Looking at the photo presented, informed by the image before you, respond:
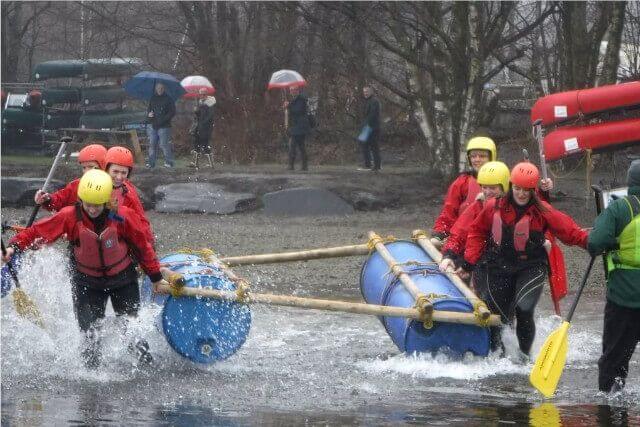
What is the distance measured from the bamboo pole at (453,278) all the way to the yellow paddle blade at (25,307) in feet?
10.3

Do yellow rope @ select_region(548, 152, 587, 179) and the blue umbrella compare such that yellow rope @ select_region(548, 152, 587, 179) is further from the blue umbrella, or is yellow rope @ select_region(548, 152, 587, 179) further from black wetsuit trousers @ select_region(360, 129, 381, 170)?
the blue umbrella

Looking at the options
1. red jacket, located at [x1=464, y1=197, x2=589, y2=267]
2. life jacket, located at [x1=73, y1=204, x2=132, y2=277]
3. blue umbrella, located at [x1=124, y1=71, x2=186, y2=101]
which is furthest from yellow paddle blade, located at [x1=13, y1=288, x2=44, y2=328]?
blue umbrella, located at [x1=124, y1=71, x2=186, y2=101]

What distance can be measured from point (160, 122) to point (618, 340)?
17306 mm

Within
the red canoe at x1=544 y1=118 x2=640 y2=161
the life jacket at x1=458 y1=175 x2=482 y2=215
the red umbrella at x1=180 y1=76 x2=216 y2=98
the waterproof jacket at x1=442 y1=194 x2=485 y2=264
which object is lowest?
the waterproof jacket at x1=442 y1=194 x2=485 y2=264

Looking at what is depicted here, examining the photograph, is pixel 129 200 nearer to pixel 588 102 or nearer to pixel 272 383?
pixel 272 383

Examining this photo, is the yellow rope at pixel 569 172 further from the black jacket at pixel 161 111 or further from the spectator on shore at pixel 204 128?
the black jacket at pixel 161 111

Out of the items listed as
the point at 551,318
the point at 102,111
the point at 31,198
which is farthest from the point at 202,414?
the point at 102,111

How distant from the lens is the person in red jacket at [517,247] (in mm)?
8836

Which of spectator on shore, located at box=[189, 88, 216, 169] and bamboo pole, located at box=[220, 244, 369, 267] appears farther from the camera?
spectator on shore, located at box=[189, 88, 216, 169]

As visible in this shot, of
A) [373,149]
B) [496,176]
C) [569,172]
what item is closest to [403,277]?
[496,176]

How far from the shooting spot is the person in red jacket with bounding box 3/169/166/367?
8.38 m

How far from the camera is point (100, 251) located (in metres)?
8.46

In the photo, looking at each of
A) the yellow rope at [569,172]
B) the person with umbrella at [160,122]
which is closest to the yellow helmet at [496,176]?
the yellow rope at [569,172]

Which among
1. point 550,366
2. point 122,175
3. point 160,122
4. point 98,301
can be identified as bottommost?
point 550,366
